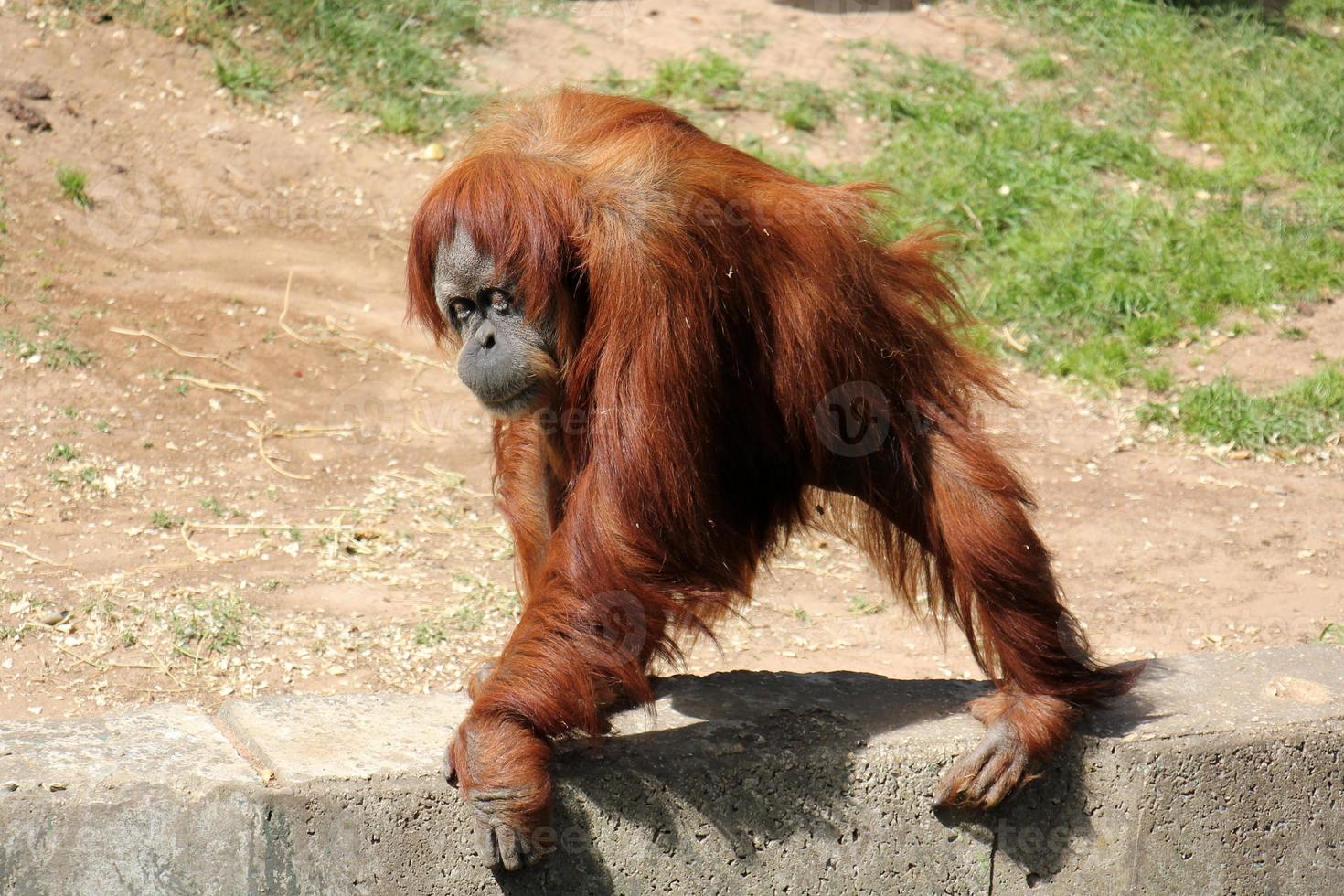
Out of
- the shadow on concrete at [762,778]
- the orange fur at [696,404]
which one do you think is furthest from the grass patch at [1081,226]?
the shadow on concrete at [762,778]

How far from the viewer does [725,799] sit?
303 centimetres

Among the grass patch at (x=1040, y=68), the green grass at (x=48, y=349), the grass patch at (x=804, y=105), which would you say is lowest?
the green grass at (x=48, y=349)

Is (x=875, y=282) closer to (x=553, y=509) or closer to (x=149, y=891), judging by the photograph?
(x=553, y=509)

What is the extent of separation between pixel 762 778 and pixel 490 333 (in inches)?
44.0

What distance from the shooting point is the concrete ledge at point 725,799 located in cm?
275

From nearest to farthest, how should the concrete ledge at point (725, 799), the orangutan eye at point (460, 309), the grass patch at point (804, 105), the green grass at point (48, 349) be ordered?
the concrete ledge at point (725, 799)
the orangutan eye at point (460, 309)
the green grass at point (48, 349)
the grass patch at point (804, 105)

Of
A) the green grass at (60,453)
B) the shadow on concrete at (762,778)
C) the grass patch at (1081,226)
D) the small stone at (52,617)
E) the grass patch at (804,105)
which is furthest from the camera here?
the grass patch at (804,105)

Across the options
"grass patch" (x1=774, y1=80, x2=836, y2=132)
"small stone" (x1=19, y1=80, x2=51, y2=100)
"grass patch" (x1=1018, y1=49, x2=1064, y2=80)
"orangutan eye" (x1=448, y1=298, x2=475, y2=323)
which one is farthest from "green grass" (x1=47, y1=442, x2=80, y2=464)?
"grass patch" (x1=1018, y1=49, x2=1064, y2=80)

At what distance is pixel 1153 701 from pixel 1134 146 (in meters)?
5.23

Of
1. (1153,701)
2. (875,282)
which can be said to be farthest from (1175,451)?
(875,282)

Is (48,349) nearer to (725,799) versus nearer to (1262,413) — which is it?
(725,799)

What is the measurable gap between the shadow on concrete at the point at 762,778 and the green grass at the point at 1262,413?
3096 mm

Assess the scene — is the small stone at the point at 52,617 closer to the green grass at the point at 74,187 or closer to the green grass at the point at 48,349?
the green grass at the point at 48,349

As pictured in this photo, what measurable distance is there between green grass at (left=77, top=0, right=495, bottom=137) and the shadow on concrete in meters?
5.33
